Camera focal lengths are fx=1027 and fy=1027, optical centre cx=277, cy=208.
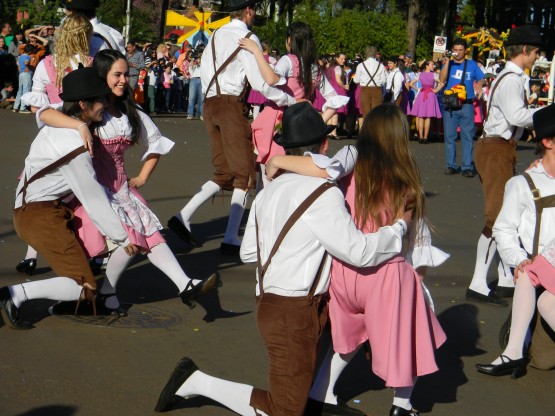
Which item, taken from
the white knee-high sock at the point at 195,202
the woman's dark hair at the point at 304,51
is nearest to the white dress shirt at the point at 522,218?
the woman's dark hair at the point at 304,51

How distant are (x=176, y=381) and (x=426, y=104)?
17.4 meters

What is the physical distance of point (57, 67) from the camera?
7.15 meters

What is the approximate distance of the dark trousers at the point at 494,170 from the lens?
7.68 meters

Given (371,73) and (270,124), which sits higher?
(270,124)

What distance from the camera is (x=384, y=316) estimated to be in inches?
181

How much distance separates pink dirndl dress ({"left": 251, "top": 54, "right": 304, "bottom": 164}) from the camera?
840cm

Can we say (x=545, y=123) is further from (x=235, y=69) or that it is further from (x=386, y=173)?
(x=235, y=69)

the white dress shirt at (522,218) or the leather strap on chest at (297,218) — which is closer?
the leather strap on chest at (297,218)

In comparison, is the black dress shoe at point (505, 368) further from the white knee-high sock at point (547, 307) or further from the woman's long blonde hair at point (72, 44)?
the woman's long blonde hair at point (72, 44)

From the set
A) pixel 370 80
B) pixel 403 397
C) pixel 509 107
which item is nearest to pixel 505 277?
pixel 509 107

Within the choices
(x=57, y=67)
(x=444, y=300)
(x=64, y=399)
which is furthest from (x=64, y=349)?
(x=444, y=300)

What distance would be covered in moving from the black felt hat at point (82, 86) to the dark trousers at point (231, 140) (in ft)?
8.73

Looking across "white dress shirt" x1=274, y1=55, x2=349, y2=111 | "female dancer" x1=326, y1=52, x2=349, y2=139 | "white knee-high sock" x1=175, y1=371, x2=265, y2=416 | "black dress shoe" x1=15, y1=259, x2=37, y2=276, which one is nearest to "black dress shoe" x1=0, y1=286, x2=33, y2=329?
"black dress shoe" x1=15, y1=259, x2=37, y2=276

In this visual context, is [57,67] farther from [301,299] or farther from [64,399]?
[301,299]
